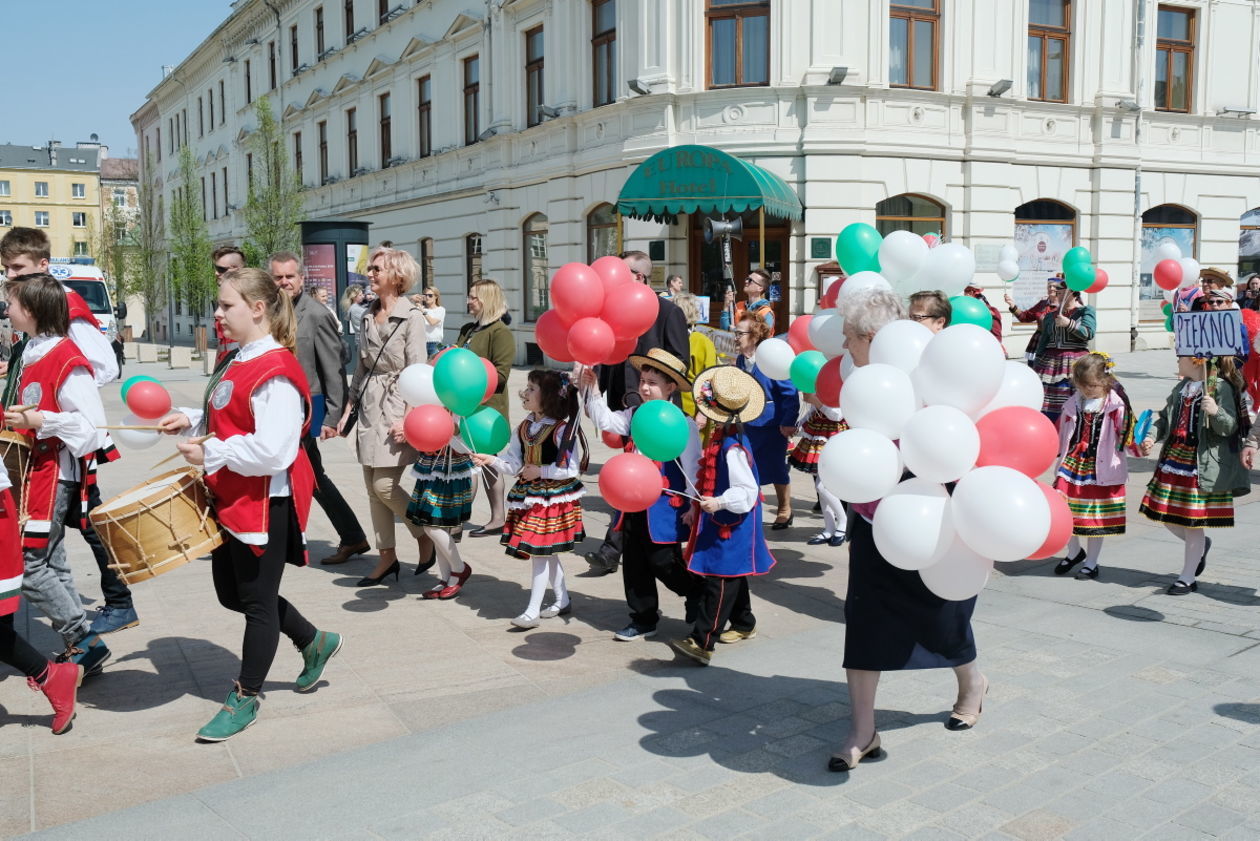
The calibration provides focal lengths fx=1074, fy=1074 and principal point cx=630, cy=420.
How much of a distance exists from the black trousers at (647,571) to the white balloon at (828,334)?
123cm

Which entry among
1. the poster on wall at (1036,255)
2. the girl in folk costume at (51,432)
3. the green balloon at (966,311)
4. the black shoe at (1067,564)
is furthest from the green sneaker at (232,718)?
the poster on wall at (1036,255)

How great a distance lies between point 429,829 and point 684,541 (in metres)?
2.33

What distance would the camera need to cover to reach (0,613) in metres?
3.99

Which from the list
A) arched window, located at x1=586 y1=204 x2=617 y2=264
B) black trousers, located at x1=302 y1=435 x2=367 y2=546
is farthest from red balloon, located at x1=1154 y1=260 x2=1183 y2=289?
arched window, located at x1=586 y1=204 x2=617 y2=264

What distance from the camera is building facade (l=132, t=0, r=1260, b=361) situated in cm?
1781

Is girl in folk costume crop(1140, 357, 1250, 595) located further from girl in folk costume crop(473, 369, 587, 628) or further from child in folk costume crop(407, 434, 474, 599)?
child in folk costume crop(407, 434, 474, 599)

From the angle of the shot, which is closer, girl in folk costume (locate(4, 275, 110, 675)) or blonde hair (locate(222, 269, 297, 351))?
blonde hair (locate(222, 269, 297, 351))

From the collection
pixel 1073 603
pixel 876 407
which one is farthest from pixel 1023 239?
pixel 876 407

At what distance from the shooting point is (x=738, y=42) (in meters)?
18.1

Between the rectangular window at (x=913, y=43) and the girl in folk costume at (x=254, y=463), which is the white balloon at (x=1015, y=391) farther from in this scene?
the rectangular window at (x=913, y=43)

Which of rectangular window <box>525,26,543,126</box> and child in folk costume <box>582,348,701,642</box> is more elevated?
rectangular window <box>525,26,543,126</box>

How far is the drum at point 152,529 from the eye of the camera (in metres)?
3.97

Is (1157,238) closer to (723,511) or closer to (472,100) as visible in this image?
(472,100)

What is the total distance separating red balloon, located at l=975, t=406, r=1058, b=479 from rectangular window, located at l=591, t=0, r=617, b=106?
17.3m
